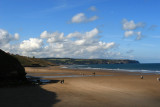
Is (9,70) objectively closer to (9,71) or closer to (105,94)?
(9,71)

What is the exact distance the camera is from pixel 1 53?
34.6 metres

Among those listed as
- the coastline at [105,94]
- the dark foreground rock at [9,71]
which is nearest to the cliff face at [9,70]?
the dark foreground rock at [9,71]

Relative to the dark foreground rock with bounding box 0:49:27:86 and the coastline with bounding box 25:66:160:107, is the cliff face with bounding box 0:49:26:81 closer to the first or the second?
the dark foreground rock with bounding box 0:49:27:86

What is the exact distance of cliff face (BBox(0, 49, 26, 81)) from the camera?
100ft

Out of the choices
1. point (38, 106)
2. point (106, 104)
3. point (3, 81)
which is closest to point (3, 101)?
point (38, 106)

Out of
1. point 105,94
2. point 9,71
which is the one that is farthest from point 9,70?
point 105,94

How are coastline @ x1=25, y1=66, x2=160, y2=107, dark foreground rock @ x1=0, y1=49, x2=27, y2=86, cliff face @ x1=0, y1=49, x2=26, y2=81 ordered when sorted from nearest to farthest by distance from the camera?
1. coastline @ x1=25, y1=66, x2=160, y2=107
2. dark foreground rock @ x1=0, y1=49, x2=27, y2=86
3. cliff face @ x1=0, y1=49, x2=26, y2=81

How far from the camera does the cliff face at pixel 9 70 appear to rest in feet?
100

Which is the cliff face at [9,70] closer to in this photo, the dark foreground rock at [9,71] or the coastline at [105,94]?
the dark foreground rock at [9,71]

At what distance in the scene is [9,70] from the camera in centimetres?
3161

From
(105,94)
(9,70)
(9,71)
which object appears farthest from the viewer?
(9,70)

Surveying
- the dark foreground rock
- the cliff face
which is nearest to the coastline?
the dark foreground rock

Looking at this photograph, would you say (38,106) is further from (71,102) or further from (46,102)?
(71,102)

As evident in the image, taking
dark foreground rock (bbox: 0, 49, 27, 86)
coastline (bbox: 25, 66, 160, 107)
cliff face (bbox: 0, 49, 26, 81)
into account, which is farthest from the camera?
cliff face (bbox: 0, 49, 26, 81)
